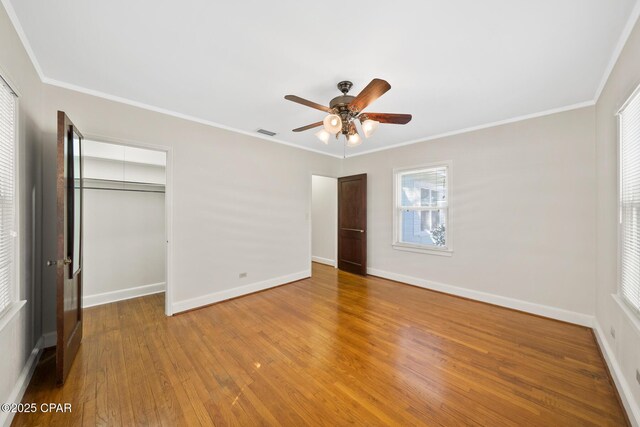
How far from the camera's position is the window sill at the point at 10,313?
1495 millimetres

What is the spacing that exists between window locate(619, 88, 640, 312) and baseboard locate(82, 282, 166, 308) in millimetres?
5207

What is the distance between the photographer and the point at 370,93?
6.38ft

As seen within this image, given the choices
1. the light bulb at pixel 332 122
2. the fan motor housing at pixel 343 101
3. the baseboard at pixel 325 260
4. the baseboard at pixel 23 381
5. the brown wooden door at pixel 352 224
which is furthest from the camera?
the baseboard at pixel 325 260

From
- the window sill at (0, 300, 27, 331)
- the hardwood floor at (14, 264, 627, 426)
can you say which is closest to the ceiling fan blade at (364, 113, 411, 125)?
the hardwood floor at (14, 264, 627, 426)

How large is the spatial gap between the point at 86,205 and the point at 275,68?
127 inches

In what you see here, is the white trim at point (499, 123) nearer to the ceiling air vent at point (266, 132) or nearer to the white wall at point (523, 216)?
the white wall at point (523, 216)

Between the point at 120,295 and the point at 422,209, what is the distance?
4.88m

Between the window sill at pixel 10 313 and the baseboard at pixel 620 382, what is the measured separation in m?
3.81

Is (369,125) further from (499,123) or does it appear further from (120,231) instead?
(120,231)

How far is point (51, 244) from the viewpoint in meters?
2.35

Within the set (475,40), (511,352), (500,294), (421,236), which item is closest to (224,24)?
(475,40)

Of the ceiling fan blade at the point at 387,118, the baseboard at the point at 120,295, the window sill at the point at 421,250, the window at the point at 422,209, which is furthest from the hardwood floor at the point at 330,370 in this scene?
the ceiling fan blade at the point at 387,118

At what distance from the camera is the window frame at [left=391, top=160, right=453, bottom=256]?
3.93m

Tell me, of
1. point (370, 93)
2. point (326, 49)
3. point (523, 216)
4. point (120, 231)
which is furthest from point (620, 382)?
point (120, 231)
